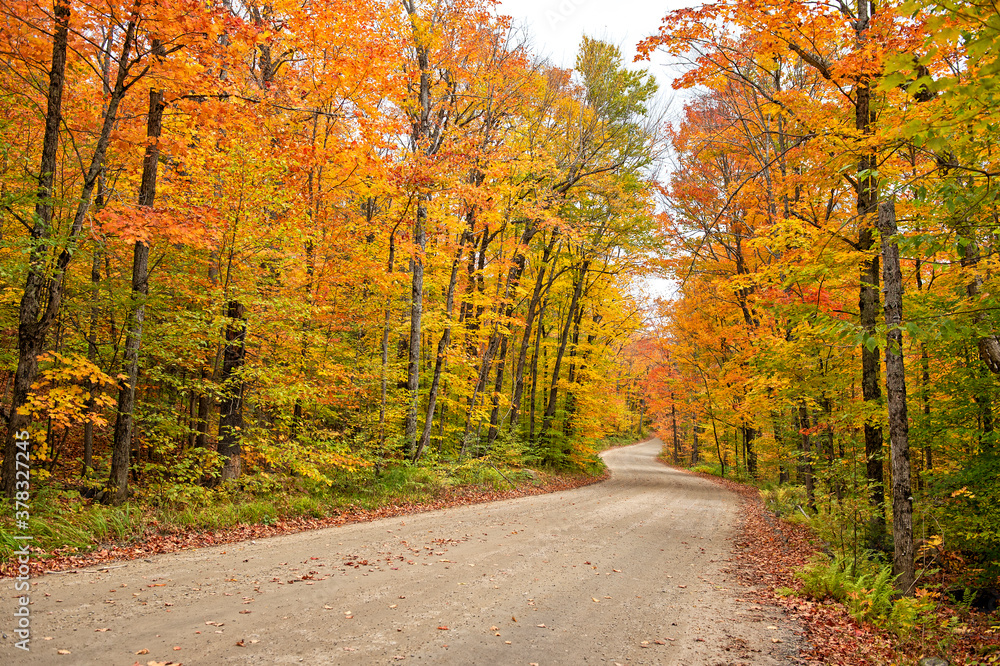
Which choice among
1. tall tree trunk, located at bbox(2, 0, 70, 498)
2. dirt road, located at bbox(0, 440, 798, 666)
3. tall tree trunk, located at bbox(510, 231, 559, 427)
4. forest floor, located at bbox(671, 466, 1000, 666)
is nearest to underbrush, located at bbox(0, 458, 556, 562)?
tall tree trunk, located at bbox(2, 0, 70, 498)

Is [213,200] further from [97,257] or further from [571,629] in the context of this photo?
[571,629]

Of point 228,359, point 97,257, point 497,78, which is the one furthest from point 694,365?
point 97,257

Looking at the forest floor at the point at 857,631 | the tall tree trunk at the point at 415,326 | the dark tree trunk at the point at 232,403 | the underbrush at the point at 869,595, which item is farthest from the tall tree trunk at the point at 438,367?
the underbrush at the point at 869,595

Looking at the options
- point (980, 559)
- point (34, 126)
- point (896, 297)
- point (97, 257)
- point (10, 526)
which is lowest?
point (980, 559)

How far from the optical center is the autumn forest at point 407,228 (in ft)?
22.1

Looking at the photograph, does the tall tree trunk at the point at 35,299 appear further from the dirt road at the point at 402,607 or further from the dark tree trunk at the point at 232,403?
the dark tree trunk at the point at 232,403

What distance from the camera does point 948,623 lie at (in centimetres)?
572

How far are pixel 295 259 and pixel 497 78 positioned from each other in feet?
28.1

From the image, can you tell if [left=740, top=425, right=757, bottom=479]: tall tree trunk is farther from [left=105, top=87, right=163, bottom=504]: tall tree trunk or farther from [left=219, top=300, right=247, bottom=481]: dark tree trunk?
[left=105, top=87, right=163, bottom=504]: tall tree trunk

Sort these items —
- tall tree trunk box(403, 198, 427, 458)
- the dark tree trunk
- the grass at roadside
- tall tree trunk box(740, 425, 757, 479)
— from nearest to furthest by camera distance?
1. the grass at roadside
2. the dark tree trunk
3. tall tree trunk box(403, 198, 427, 458)
4. tall tree trunk box(740, 425, 757, 479)

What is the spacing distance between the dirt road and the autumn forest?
7.54ft

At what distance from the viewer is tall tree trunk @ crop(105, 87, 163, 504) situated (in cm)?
809

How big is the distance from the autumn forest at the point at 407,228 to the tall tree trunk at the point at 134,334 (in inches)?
1.9

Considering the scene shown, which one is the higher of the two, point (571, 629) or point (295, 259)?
point (295, 259)
